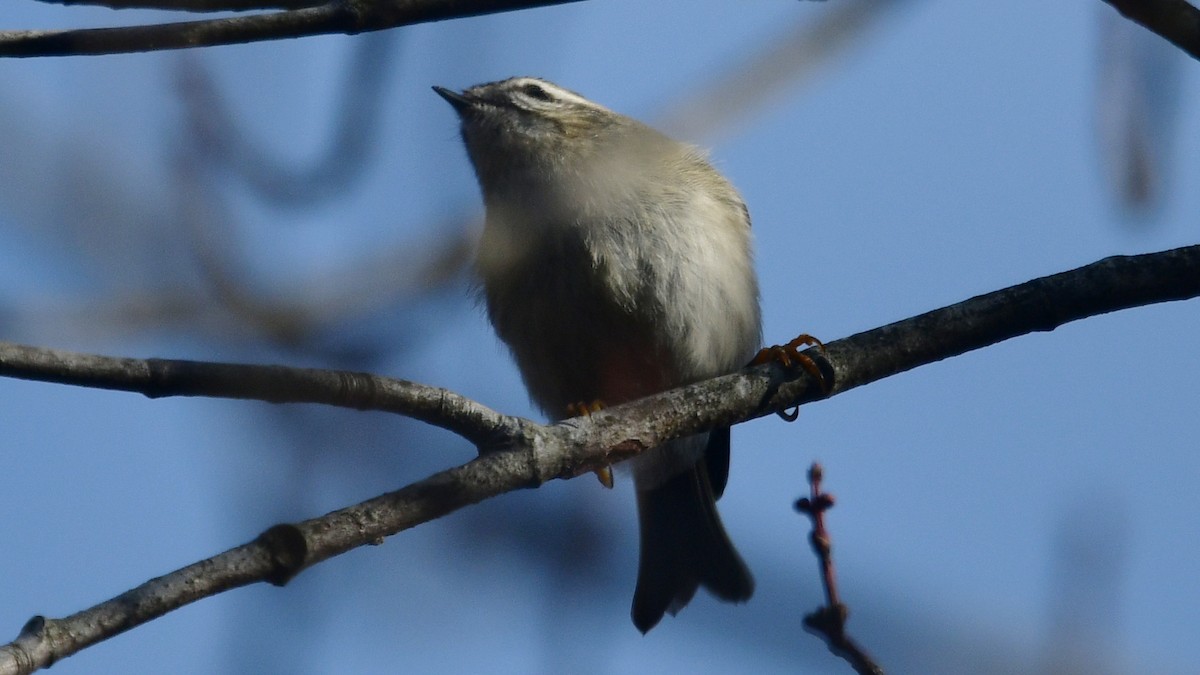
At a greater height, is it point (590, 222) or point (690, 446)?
point (590, 222)

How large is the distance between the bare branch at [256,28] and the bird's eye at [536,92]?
394 cm

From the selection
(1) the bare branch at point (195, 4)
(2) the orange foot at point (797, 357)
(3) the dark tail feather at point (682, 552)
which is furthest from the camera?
(3) the dark tail feather at point (682, 552)

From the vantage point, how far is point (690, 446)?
682cm

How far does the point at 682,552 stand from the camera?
663 cm

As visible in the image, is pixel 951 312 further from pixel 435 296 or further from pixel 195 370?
pixel 195 370

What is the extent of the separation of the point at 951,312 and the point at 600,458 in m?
1.22

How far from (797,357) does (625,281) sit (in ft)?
5.70

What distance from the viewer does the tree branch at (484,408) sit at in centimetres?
255

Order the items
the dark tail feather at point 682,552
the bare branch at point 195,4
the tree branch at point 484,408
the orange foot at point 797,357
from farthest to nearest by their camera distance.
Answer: the dark tail feather at point 682,552 < the orange foot at point 797,357 < the bare branch at point 195,4 < the tree branch at point 484,408

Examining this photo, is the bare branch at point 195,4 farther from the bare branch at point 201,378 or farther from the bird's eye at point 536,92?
the bird's eye at point 536,92

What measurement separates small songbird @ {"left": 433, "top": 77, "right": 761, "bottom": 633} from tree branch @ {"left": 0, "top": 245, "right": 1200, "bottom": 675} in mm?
1644

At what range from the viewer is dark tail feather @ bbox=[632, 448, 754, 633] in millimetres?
6270

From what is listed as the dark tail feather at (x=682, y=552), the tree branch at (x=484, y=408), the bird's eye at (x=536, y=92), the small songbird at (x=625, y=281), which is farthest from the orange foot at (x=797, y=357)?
the bird's eye at (x=536, y=92)

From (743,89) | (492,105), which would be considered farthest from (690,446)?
(743,89)
